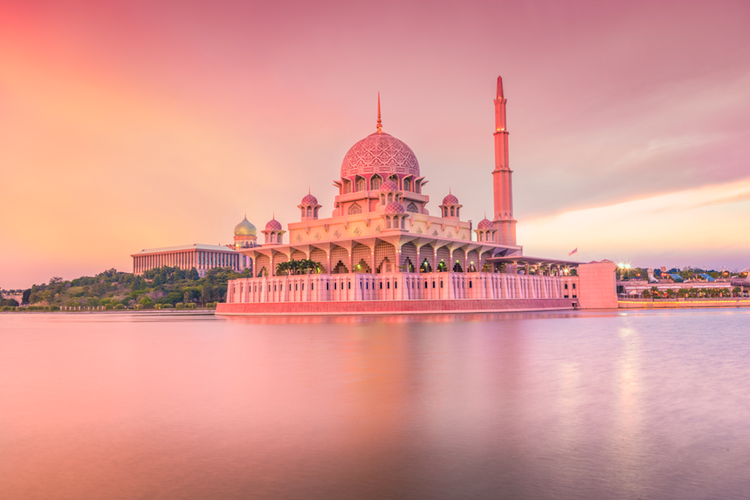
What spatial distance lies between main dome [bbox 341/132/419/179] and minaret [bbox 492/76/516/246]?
41.3ft

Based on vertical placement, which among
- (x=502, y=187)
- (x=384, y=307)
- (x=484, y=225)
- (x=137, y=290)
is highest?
(x=502, y=187)

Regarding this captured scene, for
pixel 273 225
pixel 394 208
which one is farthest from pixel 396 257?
pixel 273 225

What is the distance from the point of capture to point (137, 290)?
114688 millimetres

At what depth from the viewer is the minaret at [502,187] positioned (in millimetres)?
73625

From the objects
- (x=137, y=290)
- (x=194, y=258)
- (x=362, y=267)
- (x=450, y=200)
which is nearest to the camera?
(x=362, y=267)

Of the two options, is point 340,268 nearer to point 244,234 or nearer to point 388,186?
point 388,186

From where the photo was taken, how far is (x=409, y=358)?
16.8m

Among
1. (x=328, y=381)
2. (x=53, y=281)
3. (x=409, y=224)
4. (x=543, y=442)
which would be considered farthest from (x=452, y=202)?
(x=53, y=281)

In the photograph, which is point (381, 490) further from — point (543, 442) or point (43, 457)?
point (43, 457)

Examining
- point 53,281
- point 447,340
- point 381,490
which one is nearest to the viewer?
point 381,490

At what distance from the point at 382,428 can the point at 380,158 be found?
193ft

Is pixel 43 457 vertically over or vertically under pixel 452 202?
under

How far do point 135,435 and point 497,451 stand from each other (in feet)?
17.1

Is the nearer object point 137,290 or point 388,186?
point 388,186
